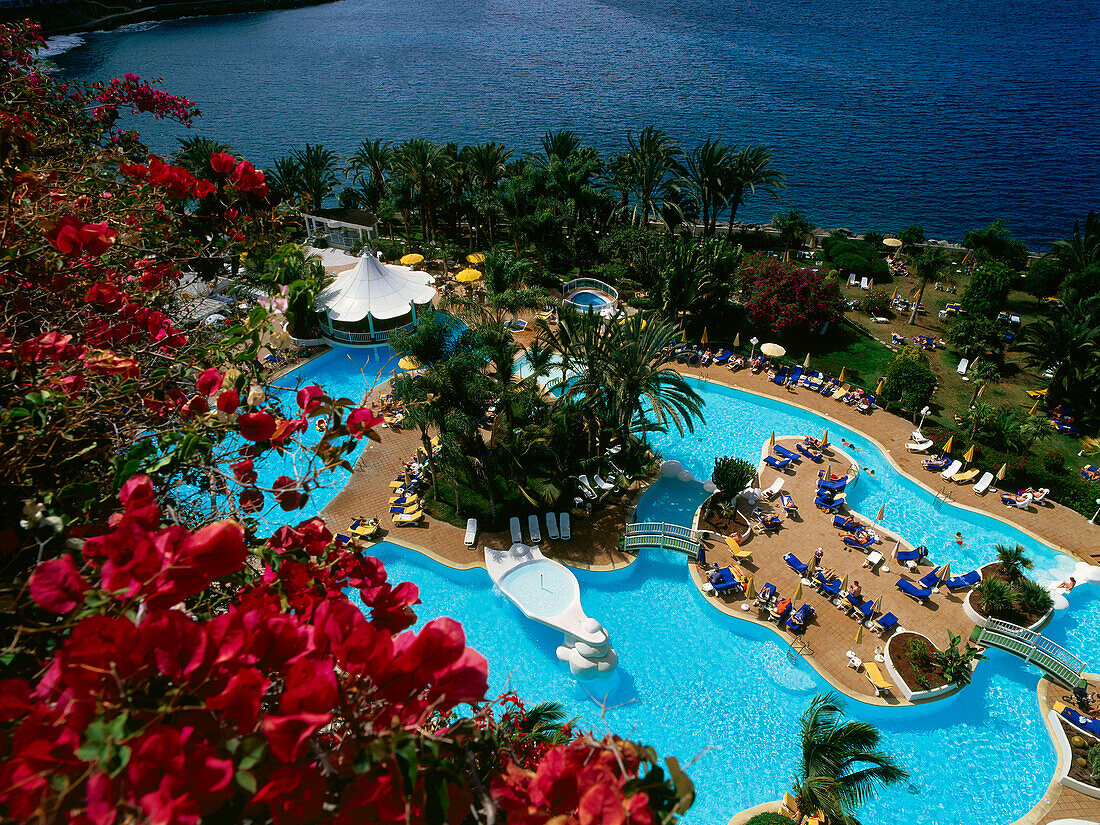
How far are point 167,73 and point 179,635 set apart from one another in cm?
10612

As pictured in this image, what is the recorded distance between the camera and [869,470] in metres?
19.3

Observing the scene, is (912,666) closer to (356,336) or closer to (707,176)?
(356,336)

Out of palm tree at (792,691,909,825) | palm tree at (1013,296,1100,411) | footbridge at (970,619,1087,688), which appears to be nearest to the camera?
palm tree at (792,691,909,825)

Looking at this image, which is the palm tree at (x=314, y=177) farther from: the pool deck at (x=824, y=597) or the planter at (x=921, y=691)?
the planter at (x=921, y=691)

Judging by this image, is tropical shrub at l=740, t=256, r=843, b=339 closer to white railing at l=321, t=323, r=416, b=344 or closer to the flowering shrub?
white railing at l=321, t=323, r=416, b=344

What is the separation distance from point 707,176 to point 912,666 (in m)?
26.1

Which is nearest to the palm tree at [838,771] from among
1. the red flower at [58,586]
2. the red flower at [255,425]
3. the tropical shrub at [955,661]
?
the tropical shrub at [955,661]

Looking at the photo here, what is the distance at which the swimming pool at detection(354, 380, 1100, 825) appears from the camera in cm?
1184

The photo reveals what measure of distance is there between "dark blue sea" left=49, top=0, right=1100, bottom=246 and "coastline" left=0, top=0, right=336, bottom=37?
9.26ft

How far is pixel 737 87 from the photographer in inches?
3063

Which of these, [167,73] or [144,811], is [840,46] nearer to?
[167,73]

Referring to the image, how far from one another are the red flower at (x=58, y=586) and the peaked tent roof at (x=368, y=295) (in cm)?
2177

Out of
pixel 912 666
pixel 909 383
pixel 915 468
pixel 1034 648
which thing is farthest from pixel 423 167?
pixel 1034 648

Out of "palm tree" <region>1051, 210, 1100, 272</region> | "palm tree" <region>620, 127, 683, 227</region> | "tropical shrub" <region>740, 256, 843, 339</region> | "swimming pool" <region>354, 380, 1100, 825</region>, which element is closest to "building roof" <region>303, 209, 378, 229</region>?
"palm tree" <region>620, 127, 683, 227</region>
